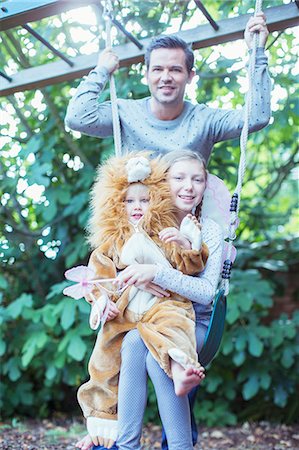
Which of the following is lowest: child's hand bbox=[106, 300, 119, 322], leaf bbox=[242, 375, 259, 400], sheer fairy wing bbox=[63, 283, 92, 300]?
leaf bbox=[242, 375, 259, 400]

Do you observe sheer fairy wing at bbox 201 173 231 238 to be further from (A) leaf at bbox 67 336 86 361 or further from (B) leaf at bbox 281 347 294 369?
(B) leaf at bbox 281 347 294 369

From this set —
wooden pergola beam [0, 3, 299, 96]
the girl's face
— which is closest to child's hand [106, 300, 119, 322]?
the girl's face

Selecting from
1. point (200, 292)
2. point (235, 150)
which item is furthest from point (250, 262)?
point (200, 292)

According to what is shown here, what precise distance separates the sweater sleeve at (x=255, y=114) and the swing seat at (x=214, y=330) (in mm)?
570

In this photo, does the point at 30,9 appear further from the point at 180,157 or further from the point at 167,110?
the point at 180,157

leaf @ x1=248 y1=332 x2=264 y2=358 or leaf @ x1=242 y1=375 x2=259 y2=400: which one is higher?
leaf @ x1=248 y1=332 x2=264 y2=358

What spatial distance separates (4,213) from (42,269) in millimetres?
496

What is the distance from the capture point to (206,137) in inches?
94.3

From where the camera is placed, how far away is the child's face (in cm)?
215

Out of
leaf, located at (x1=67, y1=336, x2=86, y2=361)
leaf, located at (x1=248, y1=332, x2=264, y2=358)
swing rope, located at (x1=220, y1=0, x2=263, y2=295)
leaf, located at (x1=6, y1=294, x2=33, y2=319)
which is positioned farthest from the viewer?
leaf, located at (x1=248, y1=332, x2=264, y2=358)

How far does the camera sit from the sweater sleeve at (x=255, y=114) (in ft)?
7.58

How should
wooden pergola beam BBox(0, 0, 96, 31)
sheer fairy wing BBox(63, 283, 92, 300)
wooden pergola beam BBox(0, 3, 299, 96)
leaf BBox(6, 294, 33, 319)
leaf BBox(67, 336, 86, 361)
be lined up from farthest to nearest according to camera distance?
leaf BBox(6, 294, 33, 319) → leaf BBox(67, 336, 86, 361) → wooden pergola beam BBox(0, 3, 299, 96) → wooden pergola beam BBox(0, 0, 96, 31) → sheer fairy wing BBox(63, 283, 92, 300)

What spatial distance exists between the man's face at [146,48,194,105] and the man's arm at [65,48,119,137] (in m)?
0.19

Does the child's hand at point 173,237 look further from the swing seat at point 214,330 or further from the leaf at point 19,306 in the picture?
the leaf at point 19,306
